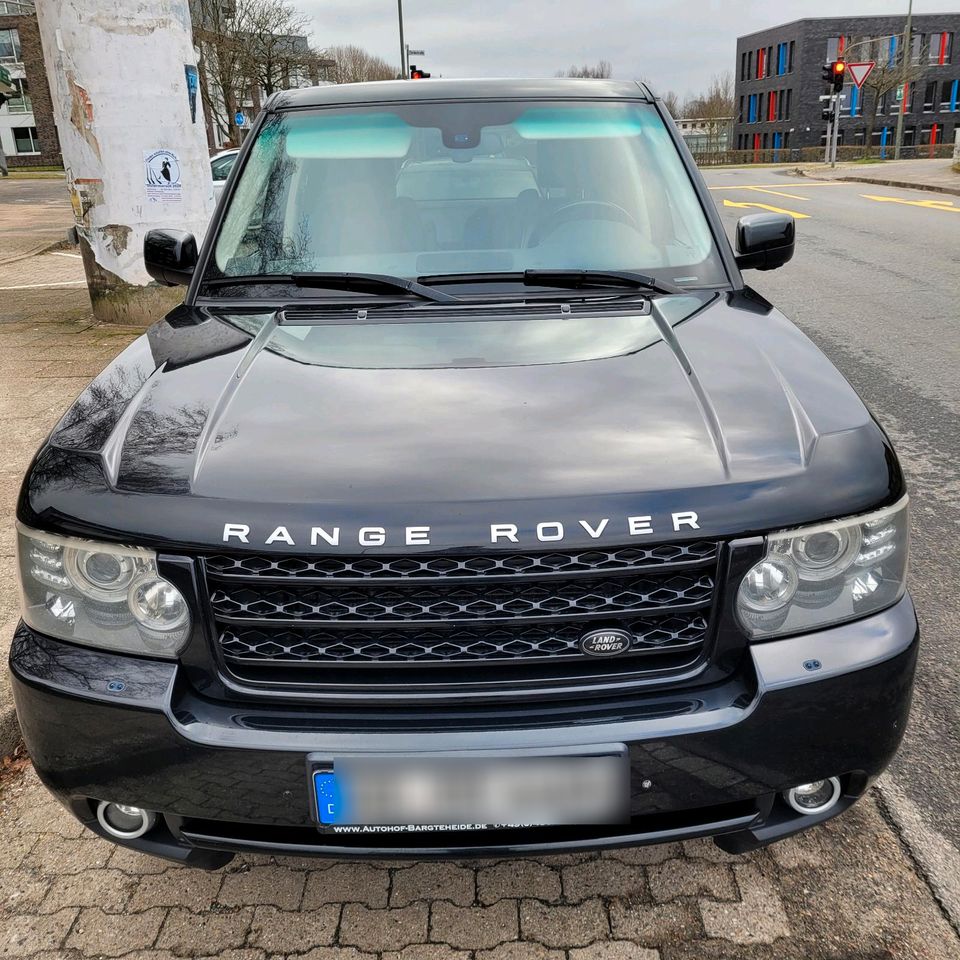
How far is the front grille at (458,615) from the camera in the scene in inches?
69.9

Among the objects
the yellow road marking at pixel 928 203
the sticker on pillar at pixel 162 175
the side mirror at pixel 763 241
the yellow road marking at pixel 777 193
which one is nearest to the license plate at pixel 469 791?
the side mirror at pixel 763 241

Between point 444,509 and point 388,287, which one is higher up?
point 388,287

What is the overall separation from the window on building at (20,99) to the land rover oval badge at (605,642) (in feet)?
242

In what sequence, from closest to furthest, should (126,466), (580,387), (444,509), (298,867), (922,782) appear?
(444,509) < (126,466) < (580,387) < (298,867) < (922,782)

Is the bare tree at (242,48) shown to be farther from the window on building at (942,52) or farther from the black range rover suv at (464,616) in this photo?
the window on building at (942,52)

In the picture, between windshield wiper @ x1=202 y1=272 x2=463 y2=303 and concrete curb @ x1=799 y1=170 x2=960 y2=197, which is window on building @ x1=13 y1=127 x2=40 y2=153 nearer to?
concrete curb @ x1=799 y1=170 x2=960 y2=197

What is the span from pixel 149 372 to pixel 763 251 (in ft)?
6.73

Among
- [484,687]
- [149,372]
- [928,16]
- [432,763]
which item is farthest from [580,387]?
[928,16]

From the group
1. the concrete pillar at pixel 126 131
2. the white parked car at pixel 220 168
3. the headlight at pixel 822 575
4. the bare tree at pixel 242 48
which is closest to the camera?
the headlight at pixel 822 575

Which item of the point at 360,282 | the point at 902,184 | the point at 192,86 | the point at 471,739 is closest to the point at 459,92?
the point at 360,282

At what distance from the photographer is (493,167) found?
10.5ft

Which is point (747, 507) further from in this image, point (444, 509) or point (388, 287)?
point (388, 287)

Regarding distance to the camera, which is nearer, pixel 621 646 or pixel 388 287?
pixel 621 646

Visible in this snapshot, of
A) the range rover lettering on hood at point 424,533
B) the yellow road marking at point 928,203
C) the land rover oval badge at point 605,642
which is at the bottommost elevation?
the yellow road marking at point 928,203
